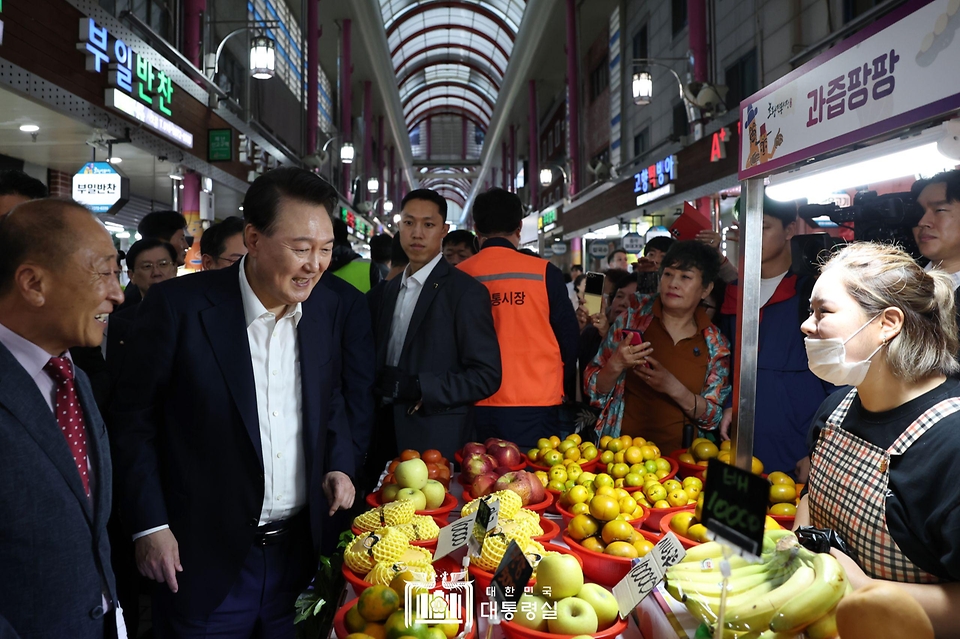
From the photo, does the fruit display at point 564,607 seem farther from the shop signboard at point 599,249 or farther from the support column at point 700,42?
the shop signboard at point 599,249

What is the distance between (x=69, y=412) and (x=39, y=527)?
0.27 meters

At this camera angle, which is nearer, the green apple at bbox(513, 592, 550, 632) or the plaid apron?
the green apple at bbox(513, 592, 550, 632)

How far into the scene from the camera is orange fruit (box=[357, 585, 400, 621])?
4.59 feet

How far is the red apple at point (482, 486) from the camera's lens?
2226 mm

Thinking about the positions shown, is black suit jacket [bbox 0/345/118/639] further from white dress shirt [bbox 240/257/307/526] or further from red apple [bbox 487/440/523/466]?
red apple [bbox 487/440/523/466]

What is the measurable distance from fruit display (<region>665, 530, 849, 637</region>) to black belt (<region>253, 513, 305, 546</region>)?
111cm

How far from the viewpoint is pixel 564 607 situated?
1367 mm

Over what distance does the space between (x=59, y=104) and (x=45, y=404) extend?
543cm

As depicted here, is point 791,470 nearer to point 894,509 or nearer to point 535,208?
point 894,509

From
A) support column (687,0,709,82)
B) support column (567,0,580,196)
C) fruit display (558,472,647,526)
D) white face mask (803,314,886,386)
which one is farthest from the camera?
support column (567,0,580,196)

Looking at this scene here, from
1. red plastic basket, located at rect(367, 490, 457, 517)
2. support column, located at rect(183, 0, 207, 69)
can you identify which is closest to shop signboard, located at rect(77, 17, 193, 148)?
support column, located at rect(183, 0, 207, 69)

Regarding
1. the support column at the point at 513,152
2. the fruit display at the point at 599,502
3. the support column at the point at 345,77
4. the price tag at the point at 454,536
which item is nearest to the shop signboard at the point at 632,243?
the support column at the point at 345,77

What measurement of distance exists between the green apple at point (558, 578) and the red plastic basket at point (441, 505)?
2.26 ft

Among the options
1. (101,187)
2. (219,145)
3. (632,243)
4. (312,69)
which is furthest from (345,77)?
(101,187)
